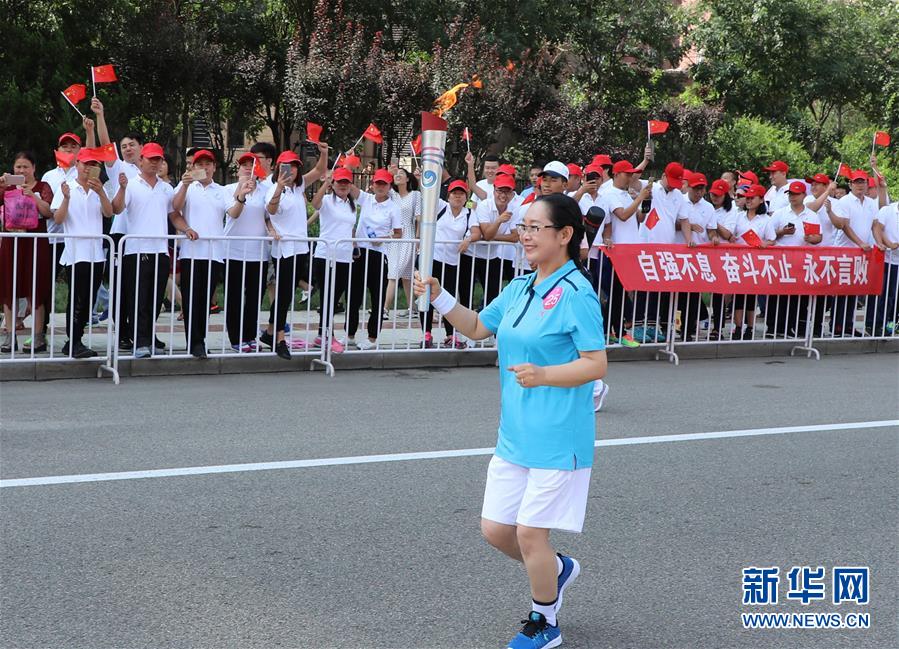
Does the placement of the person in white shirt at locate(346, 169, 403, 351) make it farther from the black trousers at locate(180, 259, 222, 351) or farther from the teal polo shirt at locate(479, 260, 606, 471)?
the teal polo shirt at locate(479, 260, 606, 471)

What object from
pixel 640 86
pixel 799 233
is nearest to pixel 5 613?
pixel 799 233

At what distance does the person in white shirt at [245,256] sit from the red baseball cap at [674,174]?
178 inches

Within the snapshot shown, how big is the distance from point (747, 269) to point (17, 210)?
7.79 metres

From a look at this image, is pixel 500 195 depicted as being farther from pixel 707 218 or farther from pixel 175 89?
pixel 175 89

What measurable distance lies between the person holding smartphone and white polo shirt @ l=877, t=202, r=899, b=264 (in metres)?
9.79

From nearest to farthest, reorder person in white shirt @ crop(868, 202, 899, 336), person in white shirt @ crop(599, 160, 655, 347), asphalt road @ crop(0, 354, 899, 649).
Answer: asphalt road @ crop(0, 354, 899, 649) < person in white shirt @ crop(599, 160, 655, 347) < person in white shirt @ crop(868, 202, 899, 336)

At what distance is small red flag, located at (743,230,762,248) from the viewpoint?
13.0m

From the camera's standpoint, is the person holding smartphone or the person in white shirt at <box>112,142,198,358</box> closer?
the person holding smartphone

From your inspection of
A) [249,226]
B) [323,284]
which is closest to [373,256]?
[323,284]

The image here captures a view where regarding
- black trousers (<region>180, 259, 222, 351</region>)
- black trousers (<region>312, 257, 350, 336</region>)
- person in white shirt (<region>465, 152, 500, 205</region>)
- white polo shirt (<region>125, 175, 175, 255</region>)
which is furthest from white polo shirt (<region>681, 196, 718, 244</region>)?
white polo shirt (<region>125, 175, 175, 255</region>)

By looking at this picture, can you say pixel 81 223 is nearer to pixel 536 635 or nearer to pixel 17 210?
pixel 17 210

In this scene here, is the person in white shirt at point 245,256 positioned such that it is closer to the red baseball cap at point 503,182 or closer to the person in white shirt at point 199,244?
the person in white shirt at point 199,244

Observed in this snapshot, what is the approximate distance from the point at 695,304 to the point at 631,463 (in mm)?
5897

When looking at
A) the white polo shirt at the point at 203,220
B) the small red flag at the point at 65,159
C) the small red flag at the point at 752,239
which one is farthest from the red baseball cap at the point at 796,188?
the small red flag at the point at 65,159
